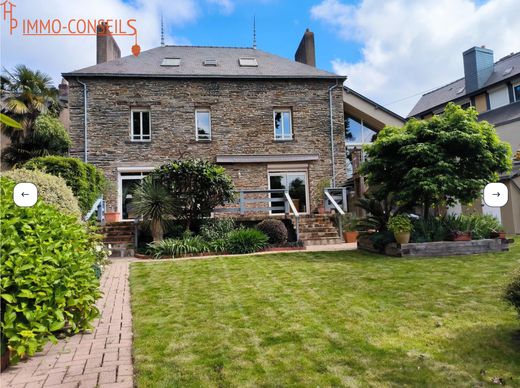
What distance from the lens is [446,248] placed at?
871cm

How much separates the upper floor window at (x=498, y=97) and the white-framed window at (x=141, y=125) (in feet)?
71.4

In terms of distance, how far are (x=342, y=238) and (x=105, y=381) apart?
36.3ft

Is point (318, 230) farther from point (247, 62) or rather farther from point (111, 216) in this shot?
point (247, 62)

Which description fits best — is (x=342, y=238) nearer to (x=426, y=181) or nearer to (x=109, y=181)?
(x=426, y=181)

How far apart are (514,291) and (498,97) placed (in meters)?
25.6

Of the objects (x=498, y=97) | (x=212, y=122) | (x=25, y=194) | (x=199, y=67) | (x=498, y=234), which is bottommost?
(x=498, y=234)

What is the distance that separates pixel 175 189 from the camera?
11.7 m

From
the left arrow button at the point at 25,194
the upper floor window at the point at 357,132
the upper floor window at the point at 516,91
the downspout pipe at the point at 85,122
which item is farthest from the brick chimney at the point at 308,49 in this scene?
the left arrow button at the point at 25,194

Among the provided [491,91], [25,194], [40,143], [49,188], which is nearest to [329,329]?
[25,194]

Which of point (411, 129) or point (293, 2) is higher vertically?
point (293, 2)

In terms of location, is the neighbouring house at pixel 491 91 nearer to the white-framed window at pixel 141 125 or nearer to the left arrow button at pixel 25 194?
the white-framed window at pixel 141 125

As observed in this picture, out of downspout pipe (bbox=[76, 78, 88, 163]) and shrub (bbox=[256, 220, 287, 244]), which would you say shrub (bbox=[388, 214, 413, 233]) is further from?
downspout pipe (bbox=[76, 78, 88, 163])

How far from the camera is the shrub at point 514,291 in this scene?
3.23 meters

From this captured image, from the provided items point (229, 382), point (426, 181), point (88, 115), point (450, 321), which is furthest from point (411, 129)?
point (88, 115)
